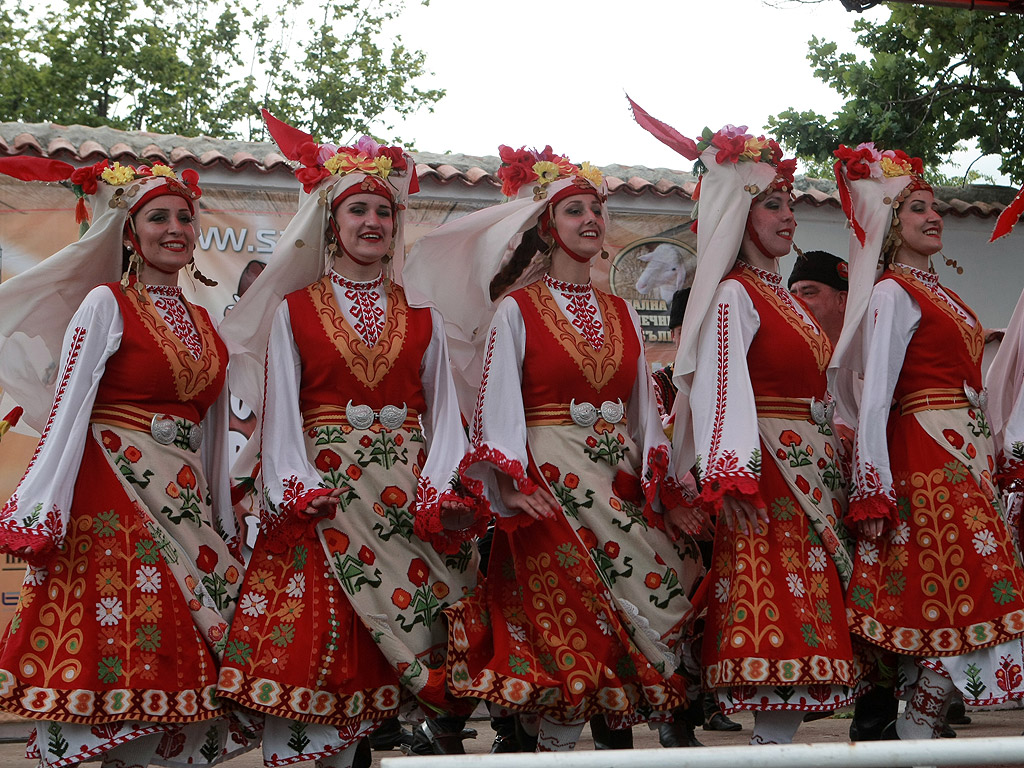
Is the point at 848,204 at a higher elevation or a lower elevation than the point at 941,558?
higher

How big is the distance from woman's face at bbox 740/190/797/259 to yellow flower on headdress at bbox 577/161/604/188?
580 millimetres

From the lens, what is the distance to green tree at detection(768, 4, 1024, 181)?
8.76 meters

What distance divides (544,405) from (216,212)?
3417 millimetres

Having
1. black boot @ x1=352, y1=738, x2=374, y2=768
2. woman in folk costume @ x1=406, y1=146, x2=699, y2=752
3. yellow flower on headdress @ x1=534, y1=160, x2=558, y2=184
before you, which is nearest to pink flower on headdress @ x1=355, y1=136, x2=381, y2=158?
woman in folk costume @ x1=406, y1=146, x2=699, y2=752

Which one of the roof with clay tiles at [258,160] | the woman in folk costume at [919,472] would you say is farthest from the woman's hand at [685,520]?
the roof with clay tiles at [258,160]

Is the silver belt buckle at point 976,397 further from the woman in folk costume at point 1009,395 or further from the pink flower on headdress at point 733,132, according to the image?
the pink flower on headdress at point 733,132

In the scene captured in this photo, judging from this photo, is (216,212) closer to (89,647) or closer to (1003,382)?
(89,647)

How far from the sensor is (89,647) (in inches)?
148

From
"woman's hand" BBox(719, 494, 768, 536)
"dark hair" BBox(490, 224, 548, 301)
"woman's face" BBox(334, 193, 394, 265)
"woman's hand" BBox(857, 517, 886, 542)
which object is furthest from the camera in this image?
"dark hair" BBox(490, 224, 548, 301)

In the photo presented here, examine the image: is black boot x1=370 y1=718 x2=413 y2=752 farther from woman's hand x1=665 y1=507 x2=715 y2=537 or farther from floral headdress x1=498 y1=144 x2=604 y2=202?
floral headdress x1=498 y1=144 x2=604 y2=202

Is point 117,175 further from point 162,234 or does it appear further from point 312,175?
point 312,175

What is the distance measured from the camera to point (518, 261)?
4.71m

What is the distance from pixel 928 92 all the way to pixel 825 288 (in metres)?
4.29

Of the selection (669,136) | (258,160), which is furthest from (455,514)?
(258,160)
